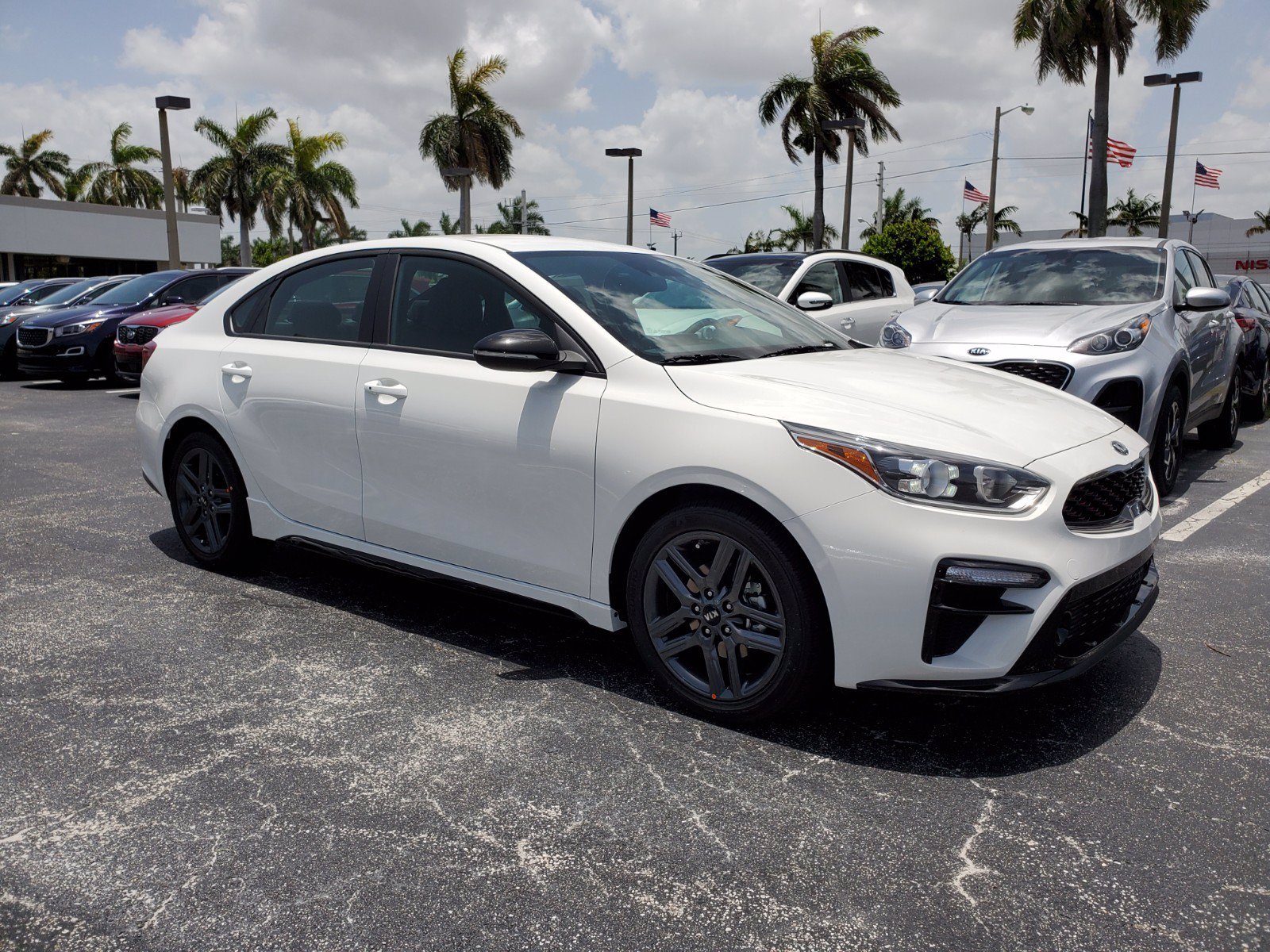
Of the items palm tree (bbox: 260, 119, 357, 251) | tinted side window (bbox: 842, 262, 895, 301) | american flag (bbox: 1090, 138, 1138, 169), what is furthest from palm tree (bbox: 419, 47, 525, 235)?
tinted side window (bbox: 842, 262, 895, 301)

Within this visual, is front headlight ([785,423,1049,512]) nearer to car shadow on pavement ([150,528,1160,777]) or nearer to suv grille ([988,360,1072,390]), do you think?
car shadow on pavement ([150,528,1160,777])

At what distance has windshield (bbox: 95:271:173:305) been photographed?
15.3 m

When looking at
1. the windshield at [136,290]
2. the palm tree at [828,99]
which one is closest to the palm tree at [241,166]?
the palm tree at [828,99]

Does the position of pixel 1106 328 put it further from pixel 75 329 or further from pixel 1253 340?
pixel 75 329

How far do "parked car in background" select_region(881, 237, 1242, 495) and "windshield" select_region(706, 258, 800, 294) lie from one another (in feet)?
6.49

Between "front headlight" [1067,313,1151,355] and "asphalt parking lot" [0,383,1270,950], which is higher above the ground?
"front headlight" [1067,313,1151,355]

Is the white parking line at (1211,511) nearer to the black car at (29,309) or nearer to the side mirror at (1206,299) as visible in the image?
the side mirror at (1206,299)

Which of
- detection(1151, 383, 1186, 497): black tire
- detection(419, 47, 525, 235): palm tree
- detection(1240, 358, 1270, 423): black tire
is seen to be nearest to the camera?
detection(1151, 383, 1186, 497): black tire

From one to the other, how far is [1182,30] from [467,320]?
93.7 feet

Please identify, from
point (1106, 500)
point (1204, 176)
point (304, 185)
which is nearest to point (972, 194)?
point (1204, 176)

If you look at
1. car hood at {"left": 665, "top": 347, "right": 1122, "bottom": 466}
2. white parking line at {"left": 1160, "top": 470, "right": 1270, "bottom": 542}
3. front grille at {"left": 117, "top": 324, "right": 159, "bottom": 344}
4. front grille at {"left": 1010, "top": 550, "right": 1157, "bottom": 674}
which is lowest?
white parking line at {"left": 1160, "top": 470, "right": 1270, "bottom": 542}

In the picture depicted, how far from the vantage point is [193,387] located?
508cm

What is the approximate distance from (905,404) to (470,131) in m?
38.0

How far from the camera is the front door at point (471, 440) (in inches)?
147
